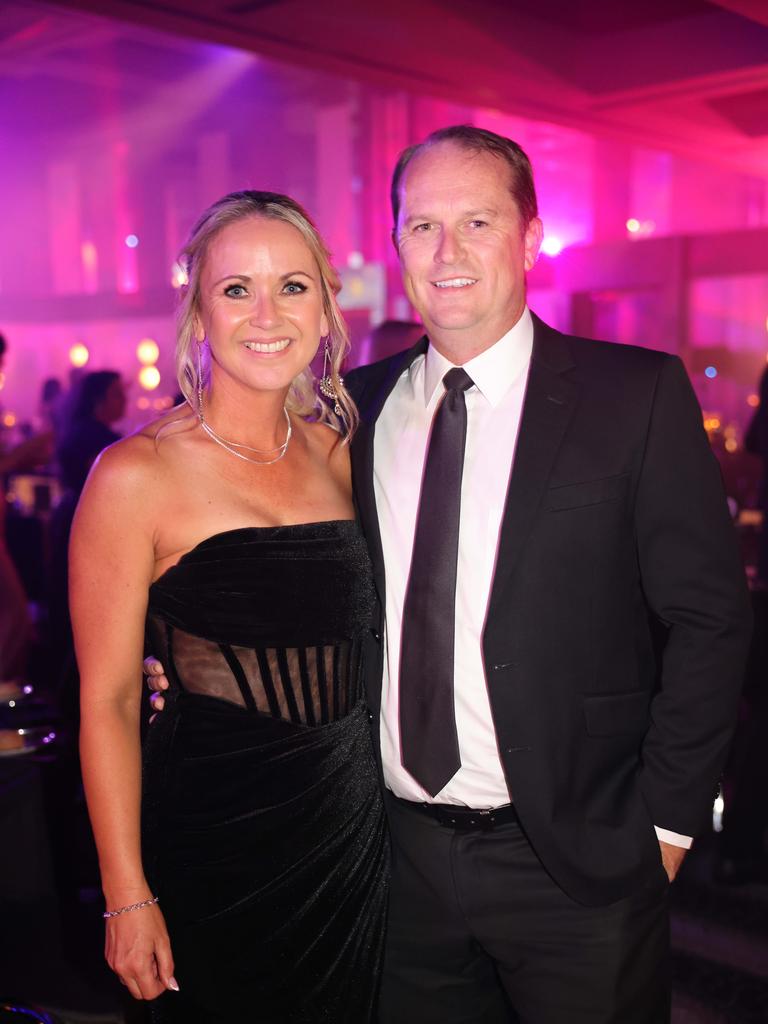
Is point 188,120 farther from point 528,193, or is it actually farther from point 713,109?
point 528,193

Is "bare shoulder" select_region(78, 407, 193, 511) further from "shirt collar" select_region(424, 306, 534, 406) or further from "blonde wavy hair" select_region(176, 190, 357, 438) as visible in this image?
"shirt collar" select_region(424, 306, 534, 406)

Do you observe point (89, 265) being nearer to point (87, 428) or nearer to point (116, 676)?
point (87, 428)

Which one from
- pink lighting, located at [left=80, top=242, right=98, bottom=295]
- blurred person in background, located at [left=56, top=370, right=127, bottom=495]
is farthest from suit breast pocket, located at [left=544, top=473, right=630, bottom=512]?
pink lighting, located at [left=80, top=242, right=98, bottom=295]

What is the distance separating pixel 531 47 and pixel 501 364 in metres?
3.92

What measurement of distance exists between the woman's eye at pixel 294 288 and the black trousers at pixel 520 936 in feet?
3.17

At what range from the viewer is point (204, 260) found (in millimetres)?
1740

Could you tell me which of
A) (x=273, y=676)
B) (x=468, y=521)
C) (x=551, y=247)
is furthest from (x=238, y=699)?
(x=551, y=247)

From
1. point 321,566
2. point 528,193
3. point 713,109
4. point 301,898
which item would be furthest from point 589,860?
point 713,109

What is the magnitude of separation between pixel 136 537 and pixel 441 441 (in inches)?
21.0

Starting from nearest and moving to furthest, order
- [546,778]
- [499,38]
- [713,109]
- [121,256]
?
[546,778] → [499,38] → [713,109] → [121,256]

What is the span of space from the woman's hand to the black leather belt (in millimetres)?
511

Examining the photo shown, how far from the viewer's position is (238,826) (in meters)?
1.67

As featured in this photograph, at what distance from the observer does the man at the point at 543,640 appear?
1.52m

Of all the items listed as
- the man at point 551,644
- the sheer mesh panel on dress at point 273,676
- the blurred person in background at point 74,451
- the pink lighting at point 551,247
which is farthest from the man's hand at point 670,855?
the pink lighting at point 551,247
